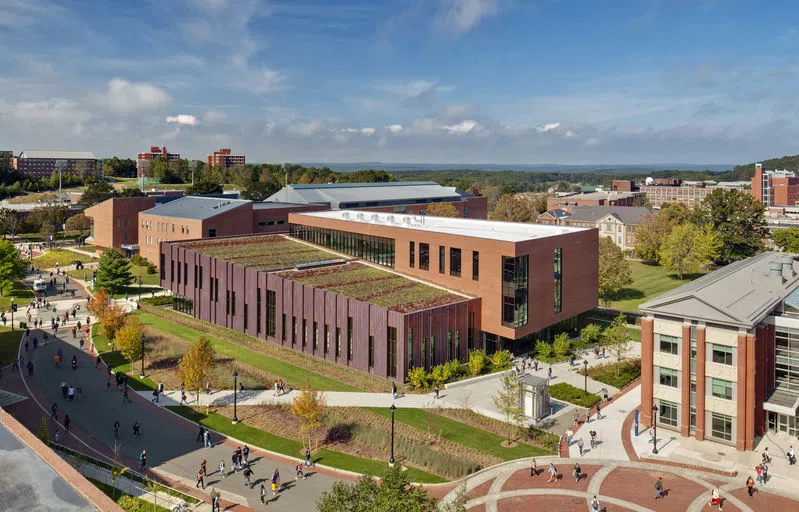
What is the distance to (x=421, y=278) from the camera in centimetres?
5862

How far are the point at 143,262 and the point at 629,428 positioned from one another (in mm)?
81973

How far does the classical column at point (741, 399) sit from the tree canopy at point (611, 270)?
39.6m

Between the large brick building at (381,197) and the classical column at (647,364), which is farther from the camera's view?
the large brick building at (381,197)

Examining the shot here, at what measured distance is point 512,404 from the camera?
125 ft

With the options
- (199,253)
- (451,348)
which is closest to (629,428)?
(451,348)

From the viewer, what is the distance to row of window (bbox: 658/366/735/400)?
35.3 metres

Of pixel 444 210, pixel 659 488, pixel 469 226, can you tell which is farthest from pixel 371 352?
pixel 444 210

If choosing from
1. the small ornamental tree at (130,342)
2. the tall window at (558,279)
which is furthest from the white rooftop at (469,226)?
the small ornamental tree at (130,342)

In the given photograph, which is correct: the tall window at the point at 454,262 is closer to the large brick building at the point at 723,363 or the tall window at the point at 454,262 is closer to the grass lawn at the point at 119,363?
the large brick building at the point at 723,363

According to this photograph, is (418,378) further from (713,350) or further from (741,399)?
(741,399)

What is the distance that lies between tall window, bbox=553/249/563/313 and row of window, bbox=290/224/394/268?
16.6 metres

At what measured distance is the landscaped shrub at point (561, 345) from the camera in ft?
174

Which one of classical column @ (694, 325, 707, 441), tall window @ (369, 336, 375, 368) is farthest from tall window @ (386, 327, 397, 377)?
classical column @ (694, 325, 707, 441)

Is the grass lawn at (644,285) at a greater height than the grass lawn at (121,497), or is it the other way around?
the grass lawn at (644,285)
